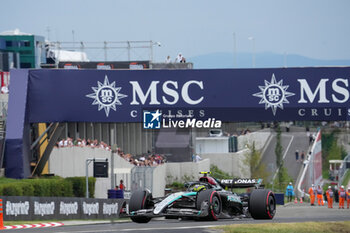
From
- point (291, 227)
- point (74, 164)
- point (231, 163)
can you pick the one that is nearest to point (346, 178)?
point (231, 163)

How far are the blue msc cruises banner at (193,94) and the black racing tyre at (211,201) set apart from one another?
1281 centimetres

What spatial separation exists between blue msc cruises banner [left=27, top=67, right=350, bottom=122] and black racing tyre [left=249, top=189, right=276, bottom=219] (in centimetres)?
1177

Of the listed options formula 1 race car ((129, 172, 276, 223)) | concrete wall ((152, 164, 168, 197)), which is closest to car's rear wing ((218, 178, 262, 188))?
formula 1 race car ((129, 172, 276, 223))

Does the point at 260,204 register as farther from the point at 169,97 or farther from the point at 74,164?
the point at 74,164

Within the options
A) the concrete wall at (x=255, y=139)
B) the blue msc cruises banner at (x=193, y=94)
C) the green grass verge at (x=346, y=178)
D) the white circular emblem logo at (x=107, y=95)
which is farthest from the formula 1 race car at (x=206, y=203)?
the green grass verge at (x=346, y=178)

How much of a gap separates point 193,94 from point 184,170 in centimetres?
781

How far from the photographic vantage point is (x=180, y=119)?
31.9m

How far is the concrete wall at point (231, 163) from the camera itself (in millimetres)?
39656

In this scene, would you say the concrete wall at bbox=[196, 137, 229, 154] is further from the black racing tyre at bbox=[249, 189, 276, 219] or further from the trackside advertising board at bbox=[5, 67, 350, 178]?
the black racing tyre at bbox=[249, 189, 276, 219]

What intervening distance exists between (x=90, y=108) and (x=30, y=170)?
399cm

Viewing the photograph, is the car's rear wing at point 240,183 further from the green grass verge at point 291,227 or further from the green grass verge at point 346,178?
the green grass verge at point 346,178

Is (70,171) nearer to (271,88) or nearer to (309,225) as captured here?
(271,88)

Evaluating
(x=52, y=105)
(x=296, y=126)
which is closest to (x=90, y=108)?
(x=52, y=105)

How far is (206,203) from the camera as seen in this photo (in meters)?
18.6
